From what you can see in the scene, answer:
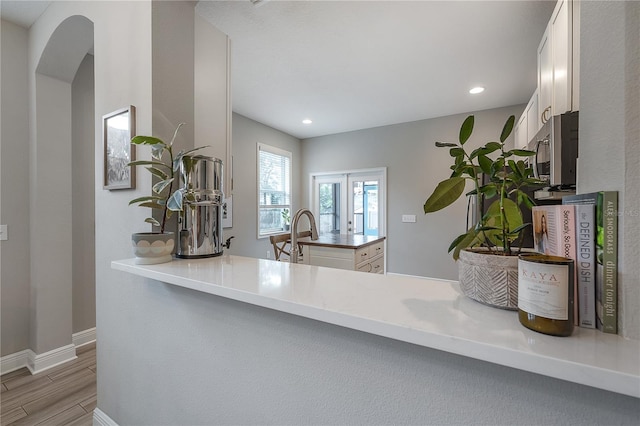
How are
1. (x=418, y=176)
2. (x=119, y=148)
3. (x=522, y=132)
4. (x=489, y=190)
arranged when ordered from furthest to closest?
1. (x=418, y=176)
2. (x=522, y=132)
3. (x=119, y=148)
4. (x=489, y=190)

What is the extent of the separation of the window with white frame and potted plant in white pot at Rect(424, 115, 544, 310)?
3.96 meters

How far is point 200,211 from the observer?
→ 49.2 inches

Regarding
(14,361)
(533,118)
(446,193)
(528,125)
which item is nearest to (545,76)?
(533,118)

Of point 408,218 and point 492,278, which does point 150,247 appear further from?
point 408,218

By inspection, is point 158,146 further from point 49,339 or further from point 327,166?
point 327,166

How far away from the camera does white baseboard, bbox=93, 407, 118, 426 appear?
1.45 metres

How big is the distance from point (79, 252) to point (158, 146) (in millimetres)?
2091

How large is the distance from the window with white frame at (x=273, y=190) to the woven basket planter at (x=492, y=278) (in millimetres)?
4007

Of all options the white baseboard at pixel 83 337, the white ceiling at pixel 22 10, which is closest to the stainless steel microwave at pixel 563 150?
the white ceiling at pixel 22 10

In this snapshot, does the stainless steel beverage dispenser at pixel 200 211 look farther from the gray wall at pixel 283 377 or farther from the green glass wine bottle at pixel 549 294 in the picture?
the green glass wine bottle at pixel 549 294

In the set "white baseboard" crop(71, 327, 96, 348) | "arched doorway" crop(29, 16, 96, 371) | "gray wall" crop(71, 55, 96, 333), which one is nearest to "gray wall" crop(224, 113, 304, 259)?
"gray wall" crop(71, 55, 96, 333)

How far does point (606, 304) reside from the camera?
52 cm

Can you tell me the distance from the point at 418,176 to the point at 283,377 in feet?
13.3

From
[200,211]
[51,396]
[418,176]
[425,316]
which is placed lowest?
[51,396]
